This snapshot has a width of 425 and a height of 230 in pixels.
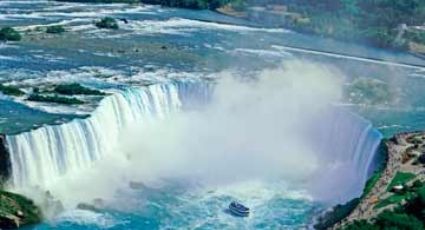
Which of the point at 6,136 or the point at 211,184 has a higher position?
the point at 6,136

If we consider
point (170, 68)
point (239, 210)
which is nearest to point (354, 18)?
point (170, 68)

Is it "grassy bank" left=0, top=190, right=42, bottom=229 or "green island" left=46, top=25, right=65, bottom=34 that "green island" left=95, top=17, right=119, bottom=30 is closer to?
"green island" left=46, top=25, right=65, bottom=34

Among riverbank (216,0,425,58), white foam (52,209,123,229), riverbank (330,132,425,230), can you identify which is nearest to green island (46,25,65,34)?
riverbank (216,0,425,58)

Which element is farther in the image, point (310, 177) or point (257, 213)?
point (310, 177)

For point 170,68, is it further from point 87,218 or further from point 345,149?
point 87,218

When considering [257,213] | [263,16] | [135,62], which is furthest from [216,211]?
[263,16]

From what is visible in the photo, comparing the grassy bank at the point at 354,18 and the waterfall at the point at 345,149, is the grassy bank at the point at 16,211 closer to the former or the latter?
the waterfall at the point at 345,149

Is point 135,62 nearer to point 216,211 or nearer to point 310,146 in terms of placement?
point 310,146
